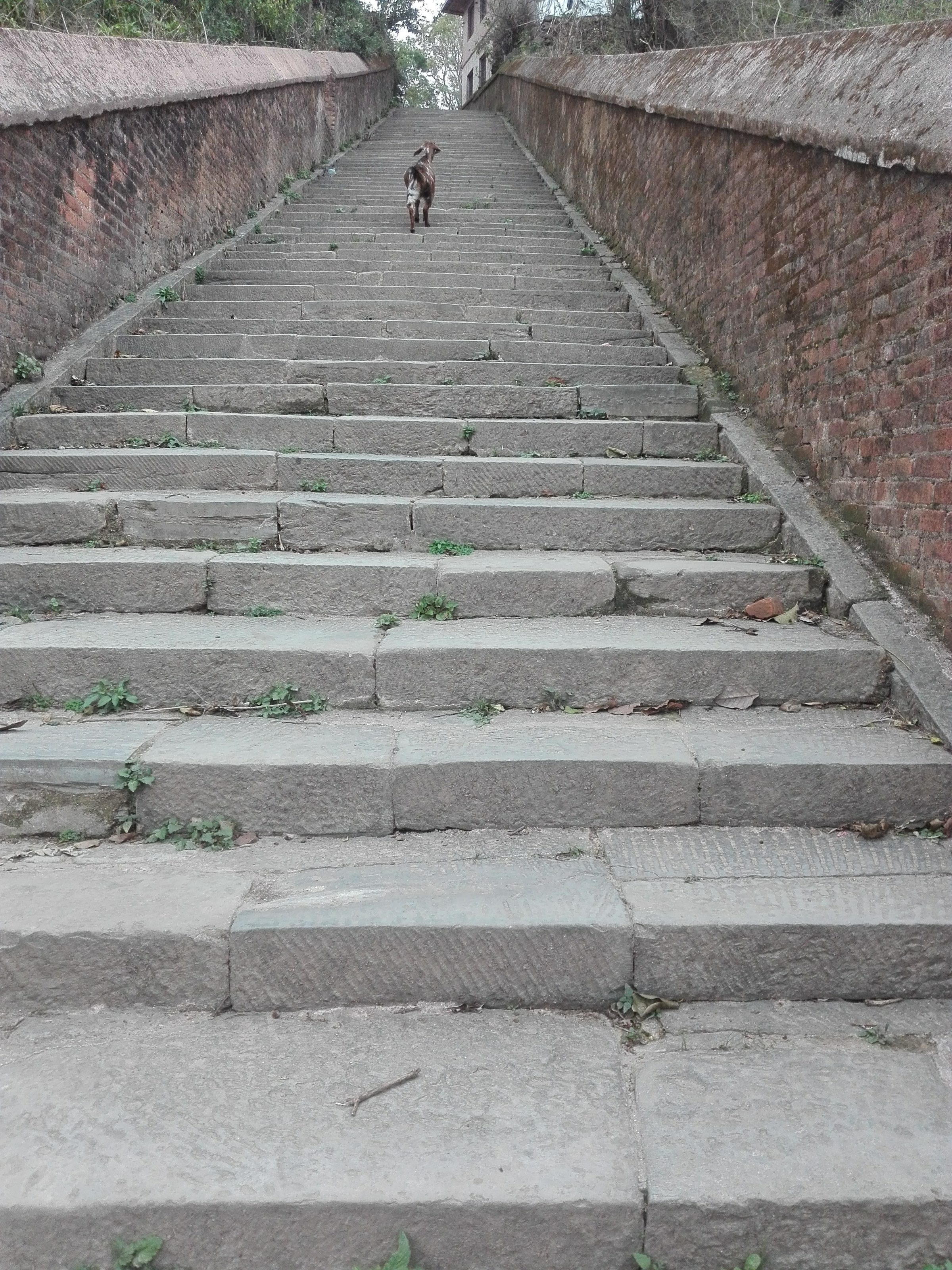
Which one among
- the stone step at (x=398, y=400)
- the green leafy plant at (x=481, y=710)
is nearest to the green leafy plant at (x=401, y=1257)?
the green leafy plant at (x=481, y=710)

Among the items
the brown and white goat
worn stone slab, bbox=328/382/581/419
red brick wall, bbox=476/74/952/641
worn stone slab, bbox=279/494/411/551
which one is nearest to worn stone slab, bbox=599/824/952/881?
red brick wall, bbox=476/74/952/641

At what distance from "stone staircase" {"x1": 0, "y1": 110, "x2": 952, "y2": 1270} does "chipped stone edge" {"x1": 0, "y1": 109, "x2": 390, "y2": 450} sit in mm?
323

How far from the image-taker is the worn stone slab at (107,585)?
3.63 metres

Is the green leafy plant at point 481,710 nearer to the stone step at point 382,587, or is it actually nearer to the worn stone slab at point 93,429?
the stone step at point 382,587

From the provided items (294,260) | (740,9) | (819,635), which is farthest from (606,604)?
(740,9)

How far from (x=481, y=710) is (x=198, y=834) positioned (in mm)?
1015

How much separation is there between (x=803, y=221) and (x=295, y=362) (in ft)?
9.60

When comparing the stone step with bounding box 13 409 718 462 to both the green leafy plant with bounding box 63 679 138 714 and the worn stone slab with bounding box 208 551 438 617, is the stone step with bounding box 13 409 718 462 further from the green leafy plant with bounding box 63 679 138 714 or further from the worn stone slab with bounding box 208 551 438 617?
the green leafy plant with bounding box 63 679 138 714

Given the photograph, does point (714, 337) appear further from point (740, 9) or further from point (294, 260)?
point (740, 9)

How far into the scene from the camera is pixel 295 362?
216 inches

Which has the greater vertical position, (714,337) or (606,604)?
(714,337)

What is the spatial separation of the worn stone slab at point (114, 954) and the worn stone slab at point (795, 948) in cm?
108

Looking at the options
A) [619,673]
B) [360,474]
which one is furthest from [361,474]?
[619,673]

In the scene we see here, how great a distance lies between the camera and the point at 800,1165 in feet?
6.10
